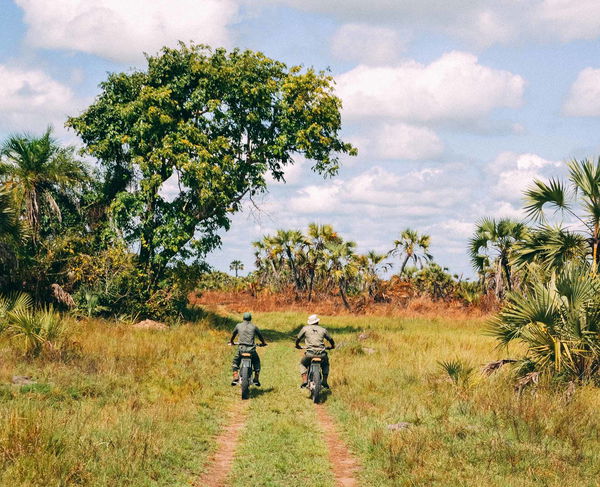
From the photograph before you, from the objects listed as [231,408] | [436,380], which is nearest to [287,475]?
[231,408]

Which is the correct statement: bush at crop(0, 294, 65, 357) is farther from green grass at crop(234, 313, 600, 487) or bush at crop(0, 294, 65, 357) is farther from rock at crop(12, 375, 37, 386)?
green grass at crop(234, 313, 600, 487)

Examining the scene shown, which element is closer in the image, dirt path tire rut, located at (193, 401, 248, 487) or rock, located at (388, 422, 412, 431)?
dirt path tire rut, located at (193, 401, 248, 487)

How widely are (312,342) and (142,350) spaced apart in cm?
643

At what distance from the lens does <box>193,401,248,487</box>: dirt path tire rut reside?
786cm

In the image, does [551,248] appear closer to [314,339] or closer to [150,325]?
[314,339]

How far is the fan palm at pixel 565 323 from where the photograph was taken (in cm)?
1217

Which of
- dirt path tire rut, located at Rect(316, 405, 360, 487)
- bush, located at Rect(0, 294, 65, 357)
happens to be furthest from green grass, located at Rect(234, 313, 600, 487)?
bush, located at Rect(0, 294, 65, 357)

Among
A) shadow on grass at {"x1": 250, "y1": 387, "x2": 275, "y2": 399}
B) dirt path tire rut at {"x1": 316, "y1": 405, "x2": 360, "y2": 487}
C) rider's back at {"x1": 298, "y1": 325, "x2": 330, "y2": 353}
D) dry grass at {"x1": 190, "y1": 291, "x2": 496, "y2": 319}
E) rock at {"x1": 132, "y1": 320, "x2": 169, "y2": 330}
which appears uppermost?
dry grass at {"x1": 190, "y1": 291, "x2": 496, "y2": 319}

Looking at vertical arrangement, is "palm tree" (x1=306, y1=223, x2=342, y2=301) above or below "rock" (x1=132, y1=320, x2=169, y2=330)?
above

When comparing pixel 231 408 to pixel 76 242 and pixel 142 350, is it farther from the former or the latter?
pixel 76 242

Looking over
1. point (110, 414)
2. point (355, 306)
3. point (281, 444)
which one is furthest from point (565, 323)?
point (355, 306)

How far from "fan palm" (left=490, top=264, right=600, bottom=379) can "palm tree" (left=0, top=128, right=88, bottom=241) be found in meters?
18.8

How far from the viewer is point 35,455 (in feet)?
24.3

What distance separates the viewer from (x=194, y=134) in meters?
24.1
